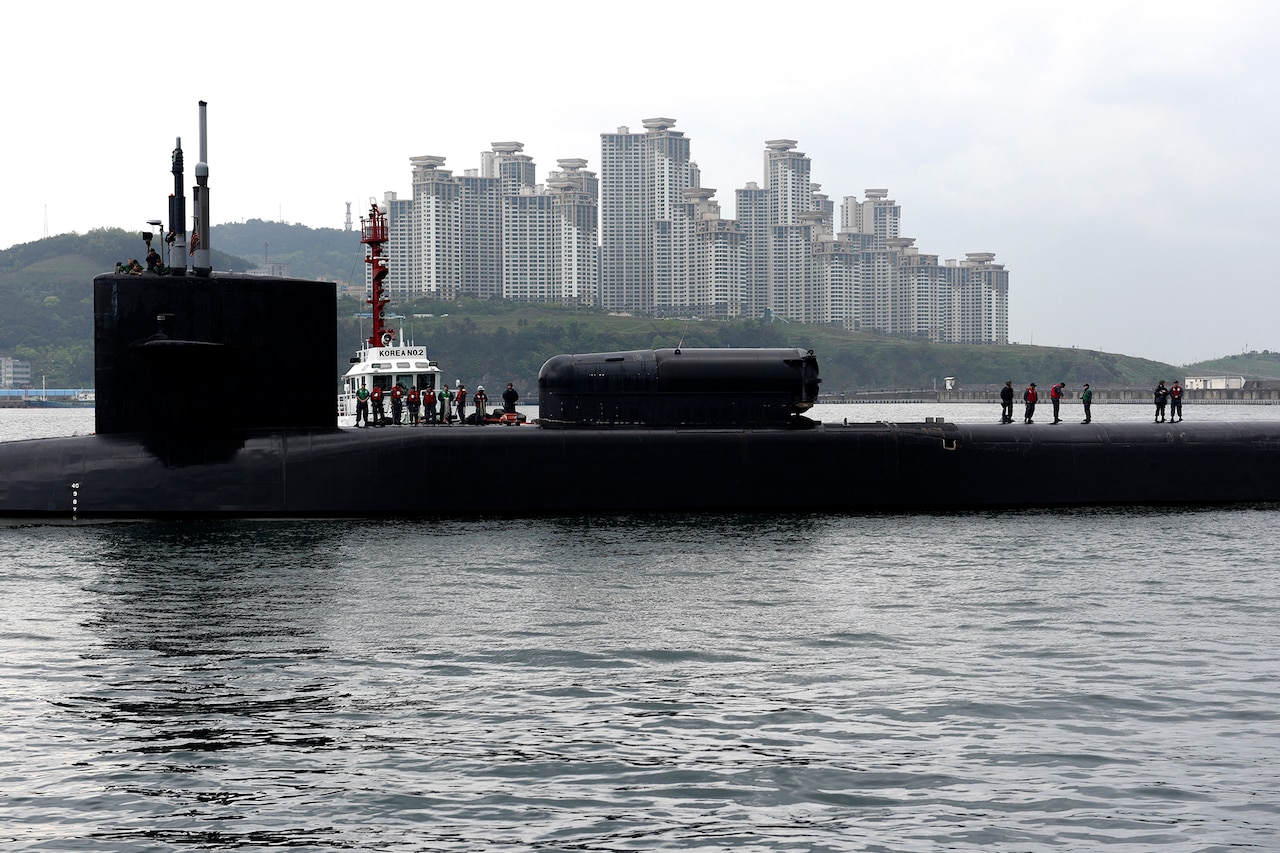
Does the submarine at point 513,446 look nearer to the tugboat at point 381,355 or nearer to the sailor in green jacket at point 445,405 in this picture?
the sailor in green jacket at point 445,405

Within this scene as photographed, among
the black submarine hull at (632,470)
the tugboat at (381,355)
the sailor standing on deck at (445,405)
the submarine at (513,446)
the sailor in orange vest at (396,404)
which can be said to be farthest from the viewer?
the tugboat at (381,355)

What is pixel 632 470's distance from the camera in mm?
→ 31172

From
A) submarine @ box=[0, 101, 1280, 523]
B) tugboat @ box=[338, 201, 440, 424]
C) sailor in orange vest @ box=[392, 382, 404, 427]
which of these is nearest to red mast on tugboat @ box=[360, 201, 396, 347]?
tugboat @ box=[338, 201, 440, 424]

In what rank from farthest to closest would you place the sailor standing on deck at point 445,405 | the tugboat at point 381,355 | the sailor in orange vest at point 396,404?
the tugboat at point 381,355
the sailor standing on deck at point 445,405
the sailor in orange vest at point 396,404

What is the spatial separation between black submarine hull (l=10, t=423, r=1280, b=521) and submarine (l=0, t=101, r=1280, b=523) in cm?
5

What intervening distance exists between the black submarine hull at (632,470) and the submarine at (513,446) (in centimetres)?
5

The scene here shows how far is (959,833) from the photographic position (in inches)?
447

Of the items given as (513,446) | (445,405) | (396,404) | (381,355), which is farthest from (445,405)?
(513,446)

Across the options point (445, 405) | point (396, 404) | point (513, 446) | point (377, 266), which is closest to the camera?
point (513, 446)

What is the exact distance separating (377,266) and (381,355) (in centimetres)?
296

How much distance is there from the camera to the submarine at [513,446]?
95.7 ft

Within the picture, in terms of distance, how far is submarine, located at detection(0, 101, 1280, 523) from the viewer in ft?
95.7

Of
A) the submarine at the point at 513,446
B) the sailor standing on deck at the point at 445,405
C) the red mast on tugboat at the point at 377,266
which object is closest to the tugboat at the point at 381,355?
the red mast on tugboat at the point at 377,266

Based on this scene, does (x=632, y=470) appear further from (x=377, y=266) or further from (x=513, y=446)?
(x=377, y=266)
